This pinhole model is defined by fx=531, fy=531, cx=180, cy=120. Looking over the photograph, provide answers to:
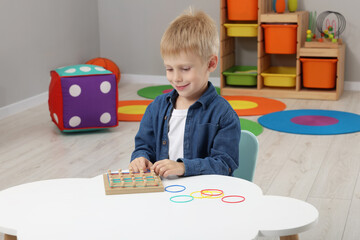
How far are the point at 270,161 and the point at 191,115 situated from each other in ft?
4.53

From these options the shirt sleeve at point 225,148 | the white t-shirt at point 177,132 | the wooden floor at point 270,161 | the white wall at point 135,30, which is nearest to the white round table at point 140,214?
the shirt sleeve at point 225,148

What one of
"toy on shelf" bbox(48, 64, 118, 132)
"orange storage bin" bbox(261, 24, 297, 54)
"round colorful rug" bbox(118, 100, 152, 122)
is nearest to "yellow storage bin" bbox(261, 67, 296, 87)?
"orange storage bin" bbox(261, 24, 297, 54)

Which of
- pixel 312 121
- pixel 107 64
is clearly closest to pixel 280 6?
pixel 312 121

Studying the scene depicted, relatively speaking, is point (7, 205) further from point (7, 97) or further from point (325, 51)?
point (325, 51)

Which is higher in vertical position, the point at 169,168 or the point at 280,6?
the point at 280,6

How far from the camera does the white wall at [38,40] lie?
3.74m

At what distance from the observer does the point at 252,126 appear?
333 centimetres

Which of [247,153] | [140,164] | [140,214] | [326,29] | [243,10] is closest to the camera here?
[140,214]

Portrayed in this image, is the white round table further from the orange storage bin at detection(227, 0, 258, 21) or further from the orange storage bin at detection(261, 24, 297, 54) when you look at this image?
the orange storage bin at detection(227, 0, 258, 21)

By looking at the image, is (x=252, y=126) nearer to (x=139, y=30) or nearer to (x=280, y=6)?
(x=280, y=6)

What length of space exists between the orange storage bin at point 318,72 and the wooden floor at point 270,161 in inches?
39.0

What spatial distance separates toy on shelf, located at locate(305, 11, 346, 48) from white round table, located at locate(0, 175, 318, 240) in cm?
311

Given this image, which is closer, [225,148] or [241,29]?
[225,148]

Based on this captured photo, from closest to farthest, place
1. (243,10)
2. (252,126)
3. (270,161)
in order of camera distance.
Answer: (270,161)
(252,126)
(243,10)
